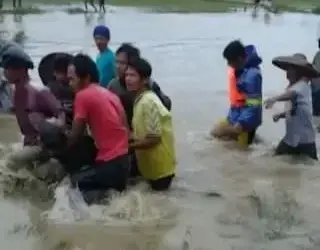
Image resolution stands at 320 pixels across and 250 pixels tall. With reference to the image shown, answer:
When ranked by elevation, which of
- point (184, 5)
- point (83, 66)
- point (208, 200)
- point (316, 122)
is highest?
point (83, 66)

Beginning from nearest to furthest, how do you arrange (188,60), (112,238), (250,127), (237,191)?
(112,238)
(237,191)
(250,127)
(188,60)

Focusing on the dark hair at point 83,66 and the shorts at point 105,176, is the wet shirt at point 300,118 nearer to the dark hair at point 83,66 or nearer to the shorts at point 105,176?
the shorts at point 105,176

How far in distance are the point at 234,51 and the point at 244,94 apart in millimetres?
607

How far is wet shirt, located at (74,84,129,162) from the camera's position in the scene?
22.0ft

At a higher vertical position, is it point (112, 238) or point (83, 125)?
point (83, 125)

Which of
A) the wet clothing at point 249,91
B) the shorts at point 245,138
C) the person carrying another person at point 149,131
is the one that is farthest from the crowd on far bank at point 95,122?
the shorts at point 245,138

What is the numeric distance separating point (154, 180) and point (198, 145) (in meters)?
2.56

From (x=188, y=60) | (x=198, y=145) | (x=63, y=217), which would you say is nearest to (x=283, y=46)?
(x=188, y=60)

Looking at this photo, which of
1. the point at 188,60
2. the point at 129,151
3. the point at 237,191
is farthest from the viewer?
the point at 188,60

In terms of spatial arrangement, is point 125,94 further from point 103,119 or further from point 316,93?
point 316,93

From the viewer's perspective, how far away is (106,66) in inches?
371

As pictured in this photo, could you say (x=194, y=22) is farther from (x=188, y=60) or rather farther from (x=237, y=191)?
(x=237, y=191)

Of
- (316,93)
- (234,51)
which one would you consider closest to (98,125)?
(234,51)

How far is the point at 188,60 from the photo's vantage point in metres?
18.6
